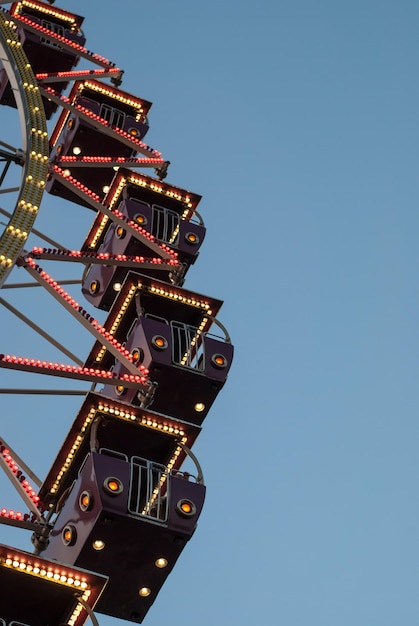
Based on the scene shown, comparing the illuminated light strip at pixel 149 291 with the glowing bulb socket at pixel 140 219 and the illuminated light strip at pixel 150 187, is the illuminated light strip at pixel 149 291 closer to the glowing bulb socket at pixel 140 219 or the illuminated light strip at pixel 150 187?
the glowing bulb socket at pixel 140 219

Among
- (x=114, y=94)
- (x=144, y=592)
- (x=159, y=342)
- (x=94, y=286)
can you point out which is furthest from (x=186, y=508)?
(x=114, y=94)

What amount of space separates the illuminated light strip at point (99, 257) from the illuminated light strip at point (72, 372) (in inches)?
99.2

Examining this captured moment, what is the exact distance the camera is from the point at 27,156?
71.1 feet

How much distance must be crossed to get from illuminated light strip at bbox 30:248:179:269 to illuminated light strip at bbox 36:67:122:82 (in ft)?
16.1

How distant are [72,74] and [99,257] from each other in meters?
7.14

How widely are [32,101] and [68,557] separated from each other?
361 inches

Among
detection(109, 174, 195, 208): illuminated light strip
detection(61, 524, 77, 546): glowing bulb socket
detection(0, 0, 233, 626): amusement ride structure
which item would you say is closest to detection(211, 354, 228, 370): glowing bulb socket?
detection(0, 0, 233, 626): amusement ride structure

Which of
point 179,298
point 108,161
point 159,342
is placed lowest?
point 159,342

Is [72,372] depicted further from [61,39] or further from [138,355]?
[61,39]

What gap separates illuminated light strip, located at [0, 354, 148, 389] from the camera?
1861cm

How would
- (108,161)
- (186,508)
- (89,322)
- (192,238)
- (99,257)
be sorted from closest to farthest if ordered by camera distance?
(186,508) < (89,322) < (99,257) < (192,238) < (108,161)

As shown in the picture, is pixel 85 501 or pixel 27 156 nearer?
pixel 85 501

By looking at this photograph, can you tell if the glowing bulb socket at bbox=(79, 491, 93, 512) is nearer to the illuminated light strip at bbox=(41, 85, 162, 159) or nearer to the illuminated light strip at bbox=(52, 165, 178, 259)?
the illuminated light strip at bbox=(52, 165, 178, 259)

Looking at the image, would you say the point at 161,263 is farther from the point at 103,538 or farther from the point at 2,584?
the point at 2,584
